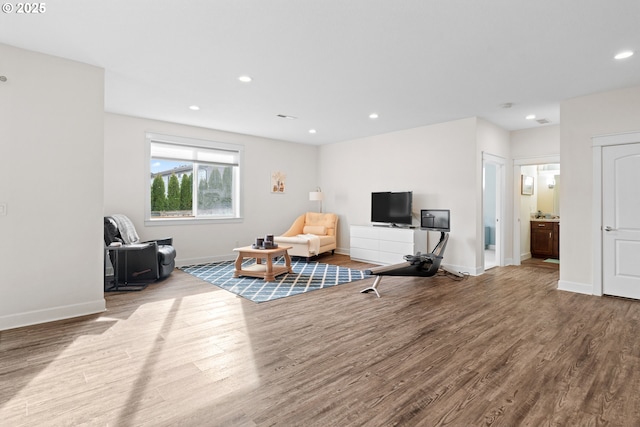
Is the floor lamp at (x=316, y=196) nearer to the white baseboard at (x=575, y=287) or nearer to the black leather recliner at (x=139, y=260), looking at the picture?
the black leather recliner at (x=139, y=260)

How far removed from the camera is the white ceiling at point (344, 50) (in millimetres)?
2537

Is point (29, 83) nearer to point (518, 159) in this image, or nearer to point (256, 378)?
point (256, 378)

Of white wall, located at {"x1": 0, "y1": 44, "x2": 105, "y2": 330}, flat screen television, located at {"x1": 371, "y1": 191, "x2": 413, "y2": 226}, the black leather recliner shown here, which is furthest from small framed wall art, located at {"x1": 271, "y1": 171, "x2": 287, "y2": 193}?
white wall, located at {"x1": 0, "y1": 44, "x2": 105, "y2": 330}

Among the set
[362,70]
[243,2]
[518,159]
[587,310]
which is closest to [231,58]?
[243,2]

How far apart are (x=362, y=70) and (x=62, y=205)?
360 centimetres

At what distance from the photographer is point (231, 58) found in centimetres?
338

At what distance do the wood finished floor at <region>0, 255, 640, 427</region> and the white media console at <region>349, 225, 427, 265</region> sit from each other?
2.11m

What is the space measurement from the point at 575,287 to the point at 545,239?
3.03 meters

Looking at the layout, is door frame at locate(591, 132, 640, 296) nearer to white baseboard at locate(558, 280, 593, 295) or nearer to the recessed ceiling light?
white baseboard at locate(558, 280, 593, 295)

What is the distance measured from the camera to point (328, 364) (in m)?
2.43

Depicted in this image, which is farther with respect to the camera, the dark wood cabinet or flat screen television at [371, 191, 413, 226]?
the dark wood cabinet

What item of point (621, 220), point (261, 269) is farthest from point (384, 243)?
point (621, 220)

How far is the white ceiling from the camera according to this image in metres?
2.54

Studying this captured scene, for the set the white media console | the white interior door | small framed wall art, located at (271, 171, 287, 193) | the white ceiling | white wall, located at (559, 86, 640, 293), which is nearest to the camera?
the white ceiling
